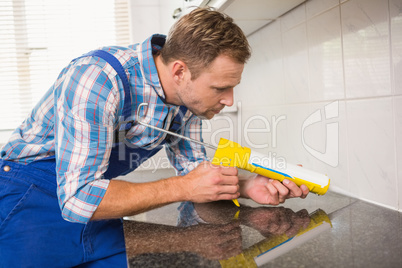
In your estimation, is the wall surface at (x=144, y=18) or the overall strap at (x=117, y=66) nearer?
the overall strap at (x=117, y=66)

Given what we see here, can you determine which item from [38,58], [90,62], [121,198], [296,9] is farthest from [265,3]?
[38,58]

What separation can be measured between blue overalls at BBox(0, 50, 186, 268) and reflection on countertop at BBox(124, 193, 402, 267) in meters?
0.13

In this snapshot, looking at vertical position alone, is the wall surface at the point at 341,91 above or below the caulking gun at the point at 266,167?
above

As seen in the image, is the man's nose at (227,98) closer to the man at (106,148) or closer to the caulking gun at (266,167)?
the man at (106,148)

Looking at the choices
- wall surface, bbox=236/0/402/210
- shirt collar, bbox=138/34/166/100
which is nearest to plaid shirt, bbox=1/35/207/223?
shirt collar, bbox=138/34/166/100

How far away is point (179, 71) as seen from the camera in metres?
0.95

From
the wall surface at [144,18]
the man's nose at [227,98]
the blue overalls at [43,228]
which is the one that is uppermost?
the wall surface at [144,18]

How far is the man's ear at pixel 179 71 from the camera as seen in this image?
0.93 metres

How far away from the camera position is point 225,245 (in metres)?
0.64

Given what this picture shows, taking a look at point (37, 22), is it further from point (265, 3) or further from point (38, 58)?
point (265, 3)

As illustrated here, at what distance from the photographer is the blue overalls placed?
0.82 meters

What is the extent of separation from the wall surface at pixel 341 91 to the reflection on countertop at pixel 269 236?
103 millimetres

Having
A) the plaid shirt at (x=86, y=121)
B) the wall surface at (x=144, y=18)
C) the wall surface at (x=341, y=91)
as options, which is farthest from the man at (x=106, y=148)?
the wall surface at (x=144, y=18)

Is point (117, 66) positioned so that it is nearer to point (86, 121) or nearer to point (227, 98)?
point (86, 121)
